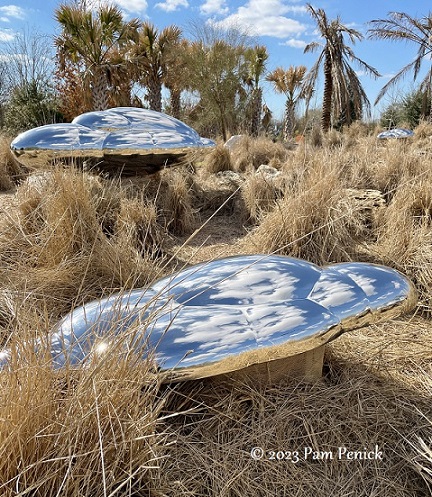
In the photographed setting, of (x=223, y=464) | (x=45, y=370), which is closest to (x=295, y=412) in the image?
(x=223, y=464)

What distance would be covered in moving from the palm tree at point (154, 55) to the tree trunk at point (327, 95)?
7184 millimetres

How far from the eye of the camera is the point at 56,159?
13.1 feet

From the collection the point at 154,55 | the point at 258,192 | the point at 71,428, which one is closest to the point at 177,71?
the point at 154,55

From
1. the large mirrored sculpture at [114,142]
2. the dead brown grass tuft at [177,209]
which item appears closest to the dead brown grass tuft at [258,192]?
the dead brown grass tuft at [177,209]

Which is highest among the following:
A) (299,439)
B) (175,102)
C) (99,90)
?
(99,90)

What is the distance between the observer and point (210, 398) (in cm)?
141

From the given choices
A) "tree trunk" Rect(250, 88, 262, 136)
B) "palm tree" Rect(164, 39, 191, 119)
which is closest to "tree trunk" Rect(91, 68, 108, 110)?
"palm tree" Rect(164, 39, 191, 119)

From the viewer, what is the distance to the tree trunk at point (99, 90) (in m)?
14.3

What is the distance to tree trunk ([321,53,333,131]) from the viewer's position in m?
12.9

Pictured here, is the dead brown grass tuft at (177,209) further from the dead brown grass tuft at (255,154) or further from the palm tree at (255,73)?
the palm tree at (255,73)

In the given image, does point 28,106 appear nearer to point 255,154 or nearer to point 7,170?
point 7,170

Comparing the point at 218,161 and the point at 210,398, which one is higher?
the point at 218,161

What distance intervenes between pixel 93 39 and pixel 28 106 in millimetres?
3633

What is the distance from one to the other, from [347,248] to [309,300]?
5.77 ft
